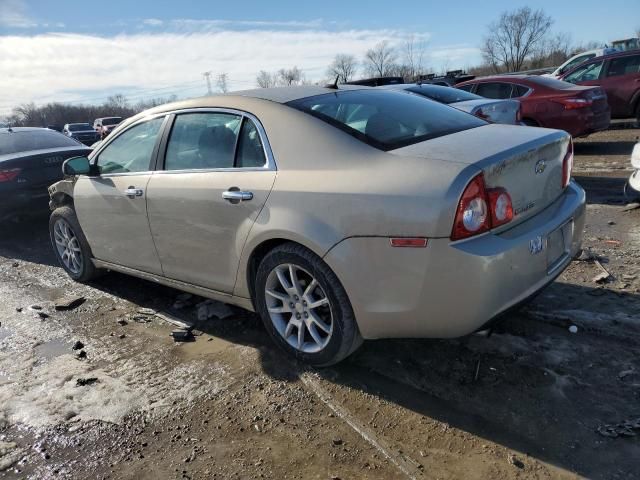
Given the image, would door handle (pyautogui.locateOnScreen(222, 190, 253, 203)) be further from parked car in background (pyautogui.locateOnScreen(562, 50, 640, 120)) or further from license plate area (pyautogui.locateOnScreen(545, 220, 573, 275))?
parked car in background (pyautogui.locateOnScreen(562, 50, 640, 120))

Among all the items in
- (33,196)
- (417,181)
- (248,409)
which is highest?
(417,181)

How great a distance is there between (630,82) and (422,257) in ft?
38.0

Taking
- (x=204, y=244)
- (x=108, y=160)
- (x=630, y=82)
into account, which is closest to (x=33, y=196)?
(x=108, y=160)

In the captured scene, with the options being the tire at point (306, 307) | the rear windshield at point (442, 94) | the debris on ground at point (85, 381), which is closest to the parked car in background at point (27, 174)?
the debris on ground at point (85, 381)

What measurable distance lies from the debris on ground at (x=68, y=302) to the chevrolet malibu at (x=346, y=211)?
3.25ft

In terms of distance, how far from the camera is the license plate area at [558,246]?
2750mm

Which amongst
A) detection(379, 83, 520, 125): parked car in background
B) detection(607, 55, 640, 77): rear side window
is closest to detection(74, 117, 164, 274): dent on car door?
detection(379, 83, 520, 125): parked car in background

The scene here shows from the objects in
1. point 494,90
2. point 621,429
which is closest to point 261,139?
point 621,429

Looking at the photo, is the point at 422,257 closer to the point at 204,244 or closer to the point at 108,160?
the point at 204,244

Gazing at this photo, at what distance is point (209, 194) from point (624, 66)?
11.7m

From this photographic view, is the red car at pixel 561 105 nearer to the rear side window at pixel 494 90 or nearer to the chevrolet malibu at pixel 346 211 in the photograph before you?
the rear side window at pixel 494 90

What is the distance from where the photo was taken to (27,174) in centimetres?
681

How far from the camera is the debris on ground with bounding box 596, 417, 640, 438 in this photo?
7.72 ft

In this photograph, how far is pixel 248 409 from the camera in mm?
2855
